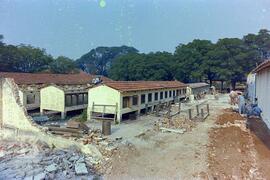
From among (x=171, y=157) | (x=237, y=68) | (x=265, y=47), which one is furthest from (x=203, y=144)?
(x=265, y=47)

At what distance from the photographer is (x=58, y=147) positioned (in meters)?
14.7

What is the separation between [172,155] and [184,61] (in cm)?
4015

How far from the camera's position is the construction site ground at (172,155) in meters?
10.5

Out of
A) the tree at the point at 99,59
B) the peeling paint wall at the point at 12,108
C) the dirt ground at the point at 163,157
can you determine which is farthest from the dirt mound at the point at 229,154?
the tree at the point at 99,59

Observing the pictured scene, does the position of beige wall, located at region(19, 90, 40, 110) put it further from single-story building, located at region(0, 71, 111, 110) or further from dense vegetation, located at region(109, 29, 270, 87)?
dense vegetation, located at region(109, 29, 270, 87)

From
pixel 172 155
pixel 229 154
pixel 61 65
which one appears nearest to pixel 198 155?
pixel 172 155

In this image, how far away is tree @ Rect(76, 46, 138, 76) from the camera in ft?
313

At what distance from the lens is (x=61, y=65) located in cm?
5138

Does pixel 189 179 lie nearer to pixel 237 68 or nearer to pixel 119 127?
pixel 119 127

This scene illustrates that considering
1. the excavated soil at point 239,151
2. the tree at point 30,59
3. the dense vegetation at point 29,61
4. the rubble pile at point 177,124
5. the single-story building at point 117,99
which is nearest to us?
the excavated soil at point 239,151

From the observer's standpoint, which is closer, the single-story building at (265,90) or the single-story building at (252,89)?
the single-story building at (265,90)

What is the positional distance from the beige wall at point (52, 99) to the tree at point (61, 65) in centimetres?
2660

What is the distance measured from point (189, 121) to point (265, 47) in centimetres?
3478

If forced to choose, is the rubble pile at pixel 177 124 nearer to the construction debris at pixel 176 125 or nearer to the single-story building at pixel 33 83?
the construction debris at pixel 176 125
